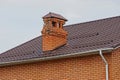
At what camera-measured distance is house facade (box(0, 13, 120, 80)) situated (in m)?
17.7

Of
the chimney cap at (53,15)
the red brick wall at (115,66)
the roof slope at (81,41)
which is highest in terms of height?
the chimney cap at (53,15)

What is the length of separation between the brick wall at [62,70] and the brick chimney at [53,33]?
1.07 metres

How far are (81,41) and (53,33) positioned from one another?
149 cm

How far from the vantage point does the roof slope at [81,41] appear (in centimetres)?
1853

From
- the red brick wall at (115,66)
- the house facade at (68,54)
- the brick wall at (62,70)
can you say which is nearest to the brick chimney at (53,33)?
the house facade at (68,54)

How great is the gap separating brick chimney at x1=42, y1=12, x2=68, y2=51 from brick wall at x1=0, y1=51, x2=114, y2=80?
3.52ft

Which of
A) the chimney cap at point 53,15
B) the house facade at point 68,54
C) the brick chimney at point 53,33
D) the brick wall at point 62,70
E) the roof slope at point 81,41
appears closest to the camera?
the house facade at point 68,54

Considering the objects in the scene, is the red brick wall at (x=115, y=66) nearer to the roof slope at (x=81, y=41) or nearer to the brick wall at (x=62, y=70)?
the brick wall at (x=62, y=70)

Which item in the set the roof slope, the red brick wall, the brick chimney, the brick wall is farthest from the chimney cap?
the red brick wall

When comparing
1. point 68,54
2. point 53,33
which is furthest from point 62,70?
point 53,33

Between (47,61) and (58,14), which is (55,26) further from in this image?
(47,61)

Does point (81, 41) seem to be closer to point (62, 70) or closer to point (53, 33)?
point (53, 33)

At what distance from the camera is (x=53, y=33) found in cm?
2088

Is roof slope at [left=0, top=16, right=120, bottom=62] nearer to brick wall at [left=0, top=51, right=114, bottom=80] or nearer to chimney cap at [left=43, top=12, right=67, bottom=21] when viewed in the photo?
brick wall at [left=0, top=51, right=114, bottom=80]
